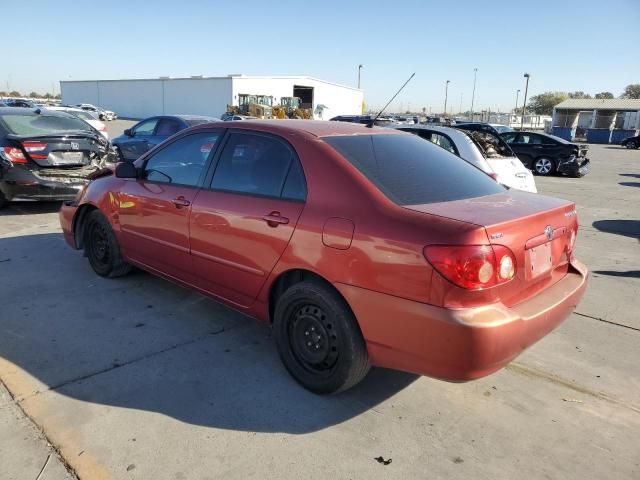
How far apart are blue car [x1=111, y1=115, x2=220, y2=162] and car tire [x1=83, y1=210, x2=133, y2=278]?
5.87 m

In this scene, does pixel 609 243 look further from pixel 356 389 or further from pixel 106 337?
pixel 106 337

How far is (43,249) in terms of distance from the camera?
6004 millimetres

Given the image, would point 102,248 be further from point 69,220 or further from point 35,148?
point 35,148

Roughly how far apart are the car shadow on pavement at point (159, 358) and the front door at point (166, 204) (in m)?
0.43

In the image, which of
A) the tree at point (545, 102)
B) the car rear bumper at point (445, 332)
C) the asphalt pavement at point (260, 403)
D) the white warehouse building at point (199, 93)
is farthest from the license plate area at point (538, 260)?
the tree at point (545, 102)

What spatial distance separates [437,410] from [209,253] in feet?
6.18

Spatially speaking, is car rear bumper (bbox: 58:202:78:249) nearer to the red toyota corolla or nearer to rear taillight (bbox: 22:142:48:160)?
the red toyota corolla

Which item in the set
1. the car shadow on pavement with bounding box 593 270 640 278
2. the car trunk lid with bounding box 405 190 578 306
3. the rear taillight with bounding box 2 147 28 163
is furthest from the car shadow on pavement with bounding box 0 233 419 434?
the car shadow on pavement with bounding box 593 270 640 278

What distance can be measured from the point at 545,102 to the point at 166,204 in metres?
103

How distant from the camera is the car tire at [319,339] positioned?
284 centimetres

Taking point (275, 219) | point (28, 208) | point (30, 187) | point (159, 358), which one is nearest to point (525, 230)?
point (275, 219)

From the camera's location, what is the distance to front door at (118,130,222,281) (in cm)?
392

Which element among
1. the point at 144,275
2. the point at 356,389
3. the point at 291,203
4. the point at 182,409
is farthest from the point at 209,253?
the point at 144,275

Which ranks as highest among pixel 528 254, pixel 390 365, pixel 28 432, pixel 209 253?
pixel 528 254
